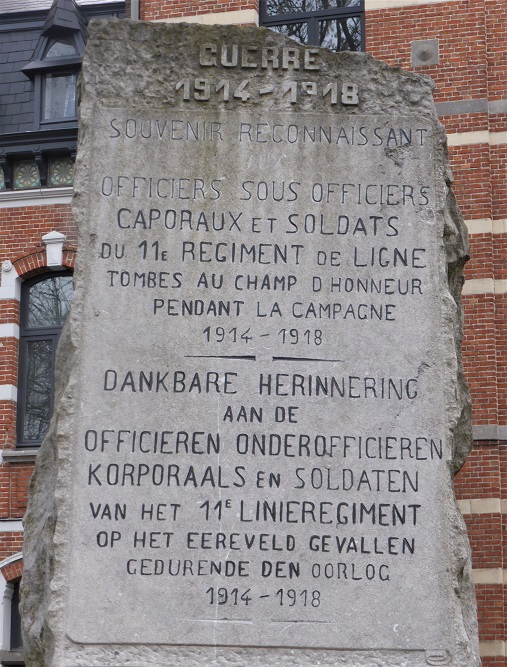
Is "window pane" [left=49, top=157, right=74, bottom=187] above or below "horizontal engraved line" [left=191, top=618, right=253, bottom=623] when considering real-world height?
above

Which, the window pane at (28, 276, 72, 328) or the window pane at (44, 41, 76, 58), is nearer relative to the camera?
the window pane at (28, 276, 72, 328)

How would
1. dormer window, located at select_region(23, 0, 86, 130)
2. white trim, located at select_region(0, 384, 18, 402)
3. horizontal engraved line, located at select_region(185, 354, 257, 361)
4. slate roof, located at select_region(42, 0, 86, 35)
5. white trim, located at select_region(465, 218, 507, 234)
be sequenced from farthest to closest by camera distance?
slate roof, located at select_region(42, 0, 86, 35) < dormer window, located at select_region(23, 0, 86, 130) < white trim, located at select_region(0, 384, 18, 402) < white trim, located at select_region(465, 218, 507, 234) < horizontal engraved line, located at select_region(185, 354, 257, 361)

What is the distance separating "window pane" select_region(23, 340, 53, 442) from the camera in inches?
656

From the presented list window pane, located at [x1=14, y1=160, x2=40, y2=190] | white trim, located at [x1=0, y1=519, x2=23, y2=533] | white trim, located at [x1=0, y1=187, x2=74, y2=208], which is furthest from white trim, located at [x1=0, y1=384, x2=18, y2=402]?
window pane, located at [x1=14, y1=160, x2=40, y2=190]

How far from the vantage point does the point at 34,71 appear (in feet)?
58.3

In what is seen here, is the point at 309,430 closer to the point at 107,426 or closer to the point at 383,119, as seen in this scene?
the point at 107,426

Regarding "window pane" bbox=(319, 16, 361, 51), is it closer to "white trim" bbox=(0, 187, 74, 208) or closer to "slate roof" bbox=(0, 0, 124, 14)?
"white trim" bbox=(0, 187, 74, 208)

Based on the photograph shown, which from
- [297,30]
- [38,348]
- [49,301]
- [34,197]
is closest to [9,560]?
[38,348]

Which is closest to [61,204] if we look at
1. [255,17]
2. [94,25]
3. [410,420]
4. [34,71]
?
[34,71]

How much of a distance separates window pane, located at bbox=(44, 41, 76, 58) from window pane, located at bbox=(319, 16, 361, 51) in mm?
4251

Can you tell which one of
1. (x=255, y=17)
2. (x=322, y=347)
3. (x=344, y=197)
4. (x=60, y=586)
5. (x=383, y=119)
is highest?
(x=255, y=17)

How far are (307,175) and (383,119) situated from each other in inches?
20.6

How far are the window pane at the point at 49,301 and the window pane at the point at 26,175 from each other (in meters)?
1.42

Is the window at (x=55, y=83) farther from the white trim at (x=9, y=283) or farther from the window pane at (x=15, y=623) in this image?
the window pane at (x=15, y=623)
